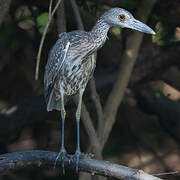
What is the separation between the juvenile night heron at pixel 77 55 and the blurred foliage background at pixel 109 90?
0.69m

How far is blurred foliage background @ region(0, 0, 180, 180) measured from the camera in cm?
514

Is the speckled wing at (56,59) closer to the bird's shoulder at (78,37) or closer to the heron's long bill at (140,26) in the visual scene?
the bird's shoulder at (78,37)

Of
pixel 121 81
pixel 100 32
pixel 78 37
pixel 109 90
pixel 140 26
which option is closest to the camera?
pixel 140 26

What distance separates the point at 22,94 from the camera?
707 cm

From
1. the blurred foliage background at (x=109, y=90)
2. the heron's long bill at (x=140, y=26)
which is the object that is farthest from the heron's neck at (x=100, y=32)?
the blurred foliage background at (x=109, y=90)

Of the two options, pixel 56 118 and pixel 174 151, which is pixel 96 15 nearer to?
pixel 56 118

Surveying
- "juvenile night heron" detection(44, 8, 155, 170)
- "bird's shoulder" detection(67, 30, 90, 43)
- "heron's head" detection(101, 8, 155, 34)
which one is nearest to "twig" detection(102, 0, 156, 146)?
"juvenile night heron" detection(44, 8, 155, 170)

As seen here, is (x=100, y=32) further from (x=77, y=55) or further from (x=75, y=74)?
(x=75, y=74)

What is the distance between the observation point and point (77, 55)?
376 cm

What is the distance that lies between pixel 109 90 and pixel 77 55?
5.95 feet

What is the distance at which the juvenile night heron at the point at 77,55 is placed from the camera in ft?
11.8

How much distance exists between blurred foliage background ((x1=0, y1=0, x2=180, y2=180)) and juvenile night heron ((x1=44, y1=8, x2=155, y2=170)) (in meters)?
0.69

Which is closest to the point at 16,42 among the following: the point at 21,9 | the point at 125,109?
the point at 21,9

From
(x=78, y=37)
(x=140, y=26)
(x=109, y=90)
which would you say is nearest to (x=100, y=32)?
(x=78, y=37)
